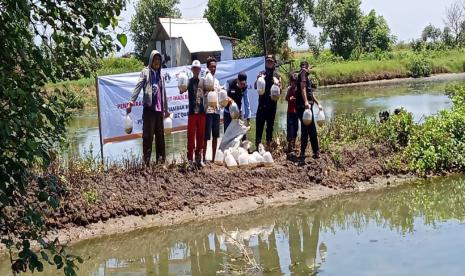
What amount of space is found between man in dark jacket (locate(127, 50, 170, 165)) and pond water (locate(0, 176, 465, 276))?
1.67 m

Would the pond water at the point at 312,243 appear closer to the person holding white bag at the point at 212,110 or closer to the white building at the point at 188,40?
the person holding white bag at the point at 212,110

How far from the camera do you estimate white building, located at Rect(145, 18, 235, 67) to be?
42.0m

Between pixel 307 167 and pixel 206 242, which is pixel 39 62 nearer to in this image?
pixel 206 242

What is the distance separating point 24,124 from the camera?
2.92m

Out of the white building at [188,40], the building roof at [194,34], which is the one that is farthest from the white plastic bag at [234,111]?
the building roof at [194,34]

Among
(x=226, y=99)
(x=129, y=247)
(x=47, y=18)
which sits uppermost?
(x=47, y=18)

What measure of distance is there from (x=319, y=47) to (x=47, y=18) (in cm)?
5513

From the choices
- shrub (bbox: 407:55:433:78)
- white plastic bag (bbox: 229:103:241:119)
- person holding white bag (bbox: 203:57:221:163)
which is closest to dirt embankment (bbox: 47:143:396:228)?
person holding white bag (bbox: 203:57:221:163)

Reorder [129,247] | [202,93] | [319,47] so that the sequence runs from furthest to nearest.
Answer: [319,47] → [202,93] → [129,247]

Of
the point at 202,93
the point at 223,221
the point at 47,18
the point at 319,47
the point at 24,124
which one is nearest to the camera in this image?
the point at 24,124

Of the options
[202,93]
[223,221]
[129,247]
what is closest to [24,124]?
[129,247]

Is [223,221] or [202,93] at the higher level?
[202,93]

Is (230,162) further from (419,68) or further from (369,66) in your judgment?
(419,68)

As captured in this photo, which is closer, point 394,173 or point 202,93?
point 202,93
